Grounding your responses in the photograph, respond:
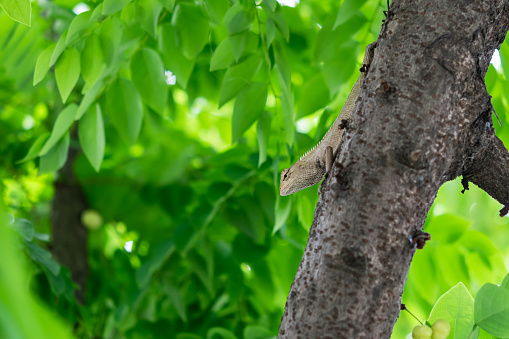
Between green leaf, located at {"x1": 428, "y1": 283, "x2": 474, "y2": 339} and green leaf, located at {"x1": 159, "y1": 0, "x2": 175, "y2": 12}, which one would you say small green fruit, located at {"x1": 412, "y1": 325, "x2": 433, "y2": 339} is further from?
green leaf, located at {"x1": 159, "y1": 0, "x2": 175, "y2": 12}

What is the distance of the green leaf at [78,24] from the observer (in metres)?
1.31

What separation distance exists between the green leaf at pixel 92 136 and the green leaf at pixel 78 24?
0.33 m

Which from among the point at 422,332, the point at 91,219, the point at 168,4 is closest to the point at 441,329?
the point at 422,332

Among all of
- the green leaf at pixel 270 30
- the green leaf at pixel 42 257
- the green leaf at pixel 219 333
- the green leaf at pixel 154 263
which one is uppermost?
the green leaf at pixel 270 30

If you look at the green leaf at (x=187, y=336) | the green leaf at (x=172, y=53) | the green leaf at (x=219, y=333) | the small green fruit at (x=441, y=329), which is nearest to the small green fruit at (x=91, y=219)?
the green leaf at (x=187, y=336)

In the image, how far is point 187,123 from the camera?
3.78 m

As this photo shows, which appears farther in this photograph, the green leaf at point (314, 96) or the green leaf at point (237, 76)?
the green leaf at point (314, 96)

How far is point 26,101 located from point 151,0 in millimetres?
1993

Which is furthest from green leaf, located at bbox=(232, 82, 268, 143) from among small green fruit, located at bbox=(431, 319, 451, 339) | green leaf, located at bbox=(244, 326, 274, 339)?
small green fruit, located at bbox=(431, 319, 451, 339)

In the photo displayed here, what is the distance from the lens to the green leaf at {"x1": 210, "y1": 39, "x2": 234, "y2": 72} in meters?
1.45

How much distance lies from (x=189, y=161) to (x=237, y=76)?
102cm

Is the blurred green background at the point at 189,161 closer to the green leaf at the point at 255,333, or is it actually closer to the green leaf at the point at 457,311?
the green leaf at the point at 255,333

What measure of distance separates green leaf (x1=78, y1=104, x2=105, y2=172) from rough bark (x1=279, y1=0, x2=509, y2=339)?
0.86 meters

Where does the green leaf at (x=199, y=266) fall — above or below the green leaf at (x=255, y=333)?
above
